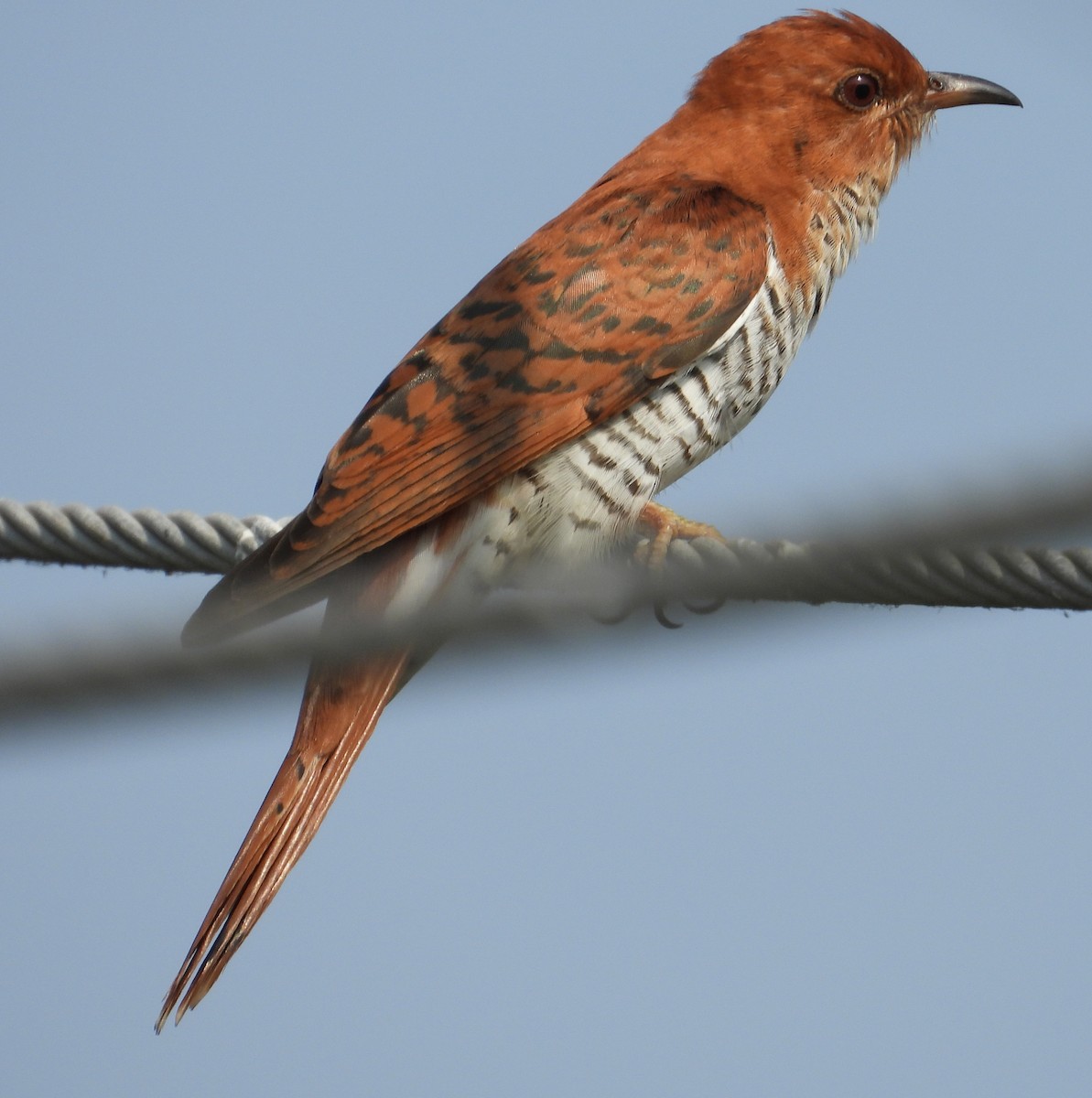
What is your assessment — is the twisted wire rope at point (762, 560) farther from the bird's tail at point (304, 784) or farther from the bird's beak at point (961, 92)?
the bird's beak at point (961, 92)

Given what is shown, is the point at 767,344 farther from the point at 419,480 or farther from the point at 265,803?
the point at 265,803

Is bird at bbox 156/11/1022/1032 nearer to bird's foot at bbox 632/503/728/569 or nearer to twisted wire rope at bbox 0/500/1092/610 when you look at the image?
bird's foot at bbox 632/503/728/569

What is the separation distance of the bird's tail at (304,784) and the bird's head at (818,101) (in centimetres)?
163

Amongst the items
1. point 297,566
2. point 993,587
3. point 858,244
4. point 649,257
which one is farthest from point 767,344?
point 993,587

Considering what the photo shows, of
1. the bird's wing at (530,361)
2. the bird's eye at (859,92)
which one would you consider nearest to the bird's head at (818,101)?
the bird's eye at (859,92)

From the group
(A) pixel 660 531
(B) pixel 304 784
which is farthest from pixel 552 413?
(B) pixel 304 784

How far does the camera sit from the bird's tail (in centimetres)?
290

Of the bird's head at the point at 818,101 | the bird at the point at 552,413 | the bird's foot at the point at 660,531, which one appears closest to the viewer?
the bird at the point at 552,413

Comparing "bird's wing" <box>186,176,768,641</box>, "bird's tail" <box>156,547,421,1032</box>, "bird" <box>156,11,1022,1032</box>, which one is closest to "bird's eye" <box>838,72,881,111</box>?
"bird" <box>156,11,1022,1032</box>

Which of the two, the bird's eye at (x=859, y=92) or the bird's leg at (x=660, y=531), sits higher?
the bird's eye at (x=859, y=92)

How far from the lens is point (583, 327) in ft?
11.5

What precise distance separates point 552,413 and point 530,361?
0.57ft

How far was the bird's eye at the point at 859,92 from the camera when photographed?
4156 mm

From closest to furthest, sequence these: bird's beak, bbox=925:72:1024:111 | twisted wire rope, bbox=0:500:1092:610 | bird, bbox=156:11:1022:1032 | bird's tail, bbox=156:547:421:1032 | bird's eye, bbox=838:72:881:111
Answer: twisted wire rope, bbox=0:500:1092:610 → bird's tail, bbox=156:547:421:1032 → bird, bbox=156:11:1022:1032 → bird's eye, bbox=838:72:881:111 → bird's beak, bbox=925:72:1024:111
